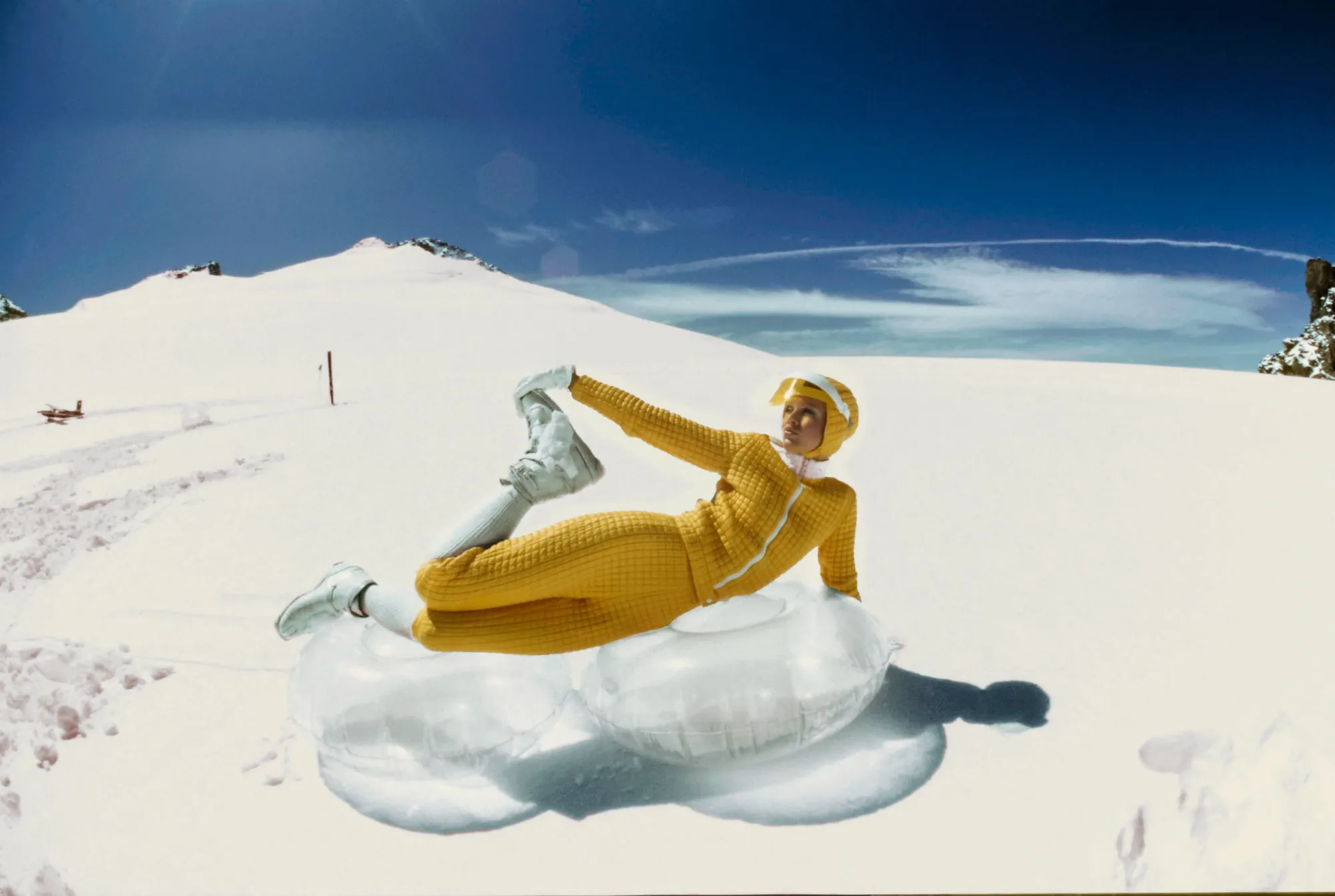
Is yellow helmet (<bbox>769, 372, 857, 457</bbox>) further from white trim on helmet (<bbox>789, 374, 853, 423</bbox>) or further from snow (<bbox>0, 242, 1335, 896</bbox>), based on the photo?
snow (<bbox>0, 242, 1335, 896</bbox>)

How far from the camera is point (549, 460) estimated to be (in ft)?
9.39

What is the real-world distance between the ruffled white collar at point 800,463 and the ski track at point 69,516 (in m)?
4.54

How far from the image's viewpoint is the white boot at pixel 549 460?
2.83 m

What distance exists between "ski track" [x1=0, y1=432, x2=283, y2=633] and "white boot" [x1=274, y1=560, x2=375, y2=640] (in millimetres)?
2893

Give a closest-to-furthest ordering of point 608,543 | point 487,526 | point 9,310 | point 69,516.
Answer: point 608,543 < point 487,526 < point 69,516 < point 9,310

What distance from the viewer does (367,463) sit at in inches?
281

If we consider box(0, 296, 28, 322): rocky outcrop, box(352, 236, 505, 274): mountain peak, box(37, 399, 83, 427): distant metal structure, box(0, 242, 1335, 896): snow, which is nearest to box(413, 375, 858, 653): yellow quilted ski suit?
box(0, 242, 1335, 896): snow

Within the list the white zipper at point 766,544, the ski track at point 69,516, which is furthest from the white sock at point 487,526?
the ski track at point 69,516

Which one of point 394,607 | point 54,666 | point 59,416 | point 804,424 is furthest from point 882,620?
point 59,416

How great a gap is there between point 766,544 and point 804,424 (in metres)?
0.45

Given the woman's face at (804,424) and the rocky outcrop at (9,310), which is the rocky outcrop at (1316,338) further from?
the rocky outcrop at (9,310)

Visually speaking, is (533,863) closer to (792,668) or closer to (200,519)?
(792,668)

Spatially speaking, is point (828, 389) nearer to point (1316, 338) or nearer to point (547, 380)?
point (547, 380)

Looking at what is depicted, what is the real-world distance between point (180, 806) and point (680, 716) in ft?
5.72
